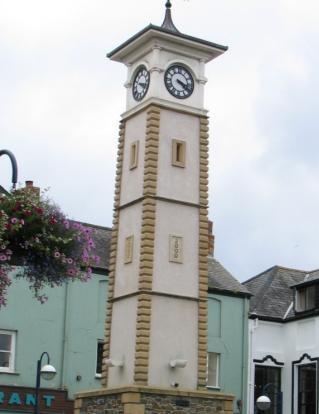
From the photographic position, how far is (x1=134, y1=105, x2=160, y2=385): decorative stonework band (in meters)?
33.1

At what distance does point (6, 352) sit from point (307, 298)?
13159 millimetres

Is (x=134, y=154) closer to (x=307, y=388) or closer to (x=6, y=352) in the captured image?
(x=6, y=352)

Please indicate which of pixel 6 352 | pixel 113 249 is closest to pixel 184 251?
pixel 113 249

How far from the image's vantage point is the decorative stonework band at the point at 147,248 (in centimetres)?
3309

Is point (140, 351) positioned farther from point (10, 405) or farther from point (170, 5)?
point (170, 5)

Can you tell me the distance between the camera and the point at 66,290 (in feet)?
130

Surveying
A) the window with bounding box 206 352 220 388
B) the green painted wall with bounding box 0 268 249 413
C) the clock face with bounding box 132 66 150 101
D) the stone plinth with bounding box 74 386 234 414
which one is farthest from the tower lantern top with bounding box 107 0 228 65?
the window with bounding box 206 352 220 388

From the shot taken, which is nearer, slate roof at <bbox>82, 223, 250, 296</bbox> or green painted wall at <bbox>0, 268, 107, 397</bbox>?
green painted wall at <bbox>0, 268, 107, 397</bbox>

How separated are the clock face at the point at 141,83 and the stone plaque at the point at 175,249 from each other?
546 cm

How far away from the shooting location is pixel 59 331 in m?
39.2

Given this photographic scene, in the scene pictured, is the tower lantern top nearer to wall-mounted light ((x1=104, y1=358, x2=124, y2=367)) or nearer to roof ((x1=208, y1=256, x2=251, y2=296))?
roof ((x1=208, y1=256, x2=251, y2=296))

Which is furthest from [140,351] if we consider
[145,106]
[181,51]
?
[181,51]

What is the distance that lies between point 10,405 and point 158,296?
7.96 m

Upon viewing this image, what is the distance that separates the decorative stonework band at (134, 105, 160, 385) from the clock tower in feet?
0.11
